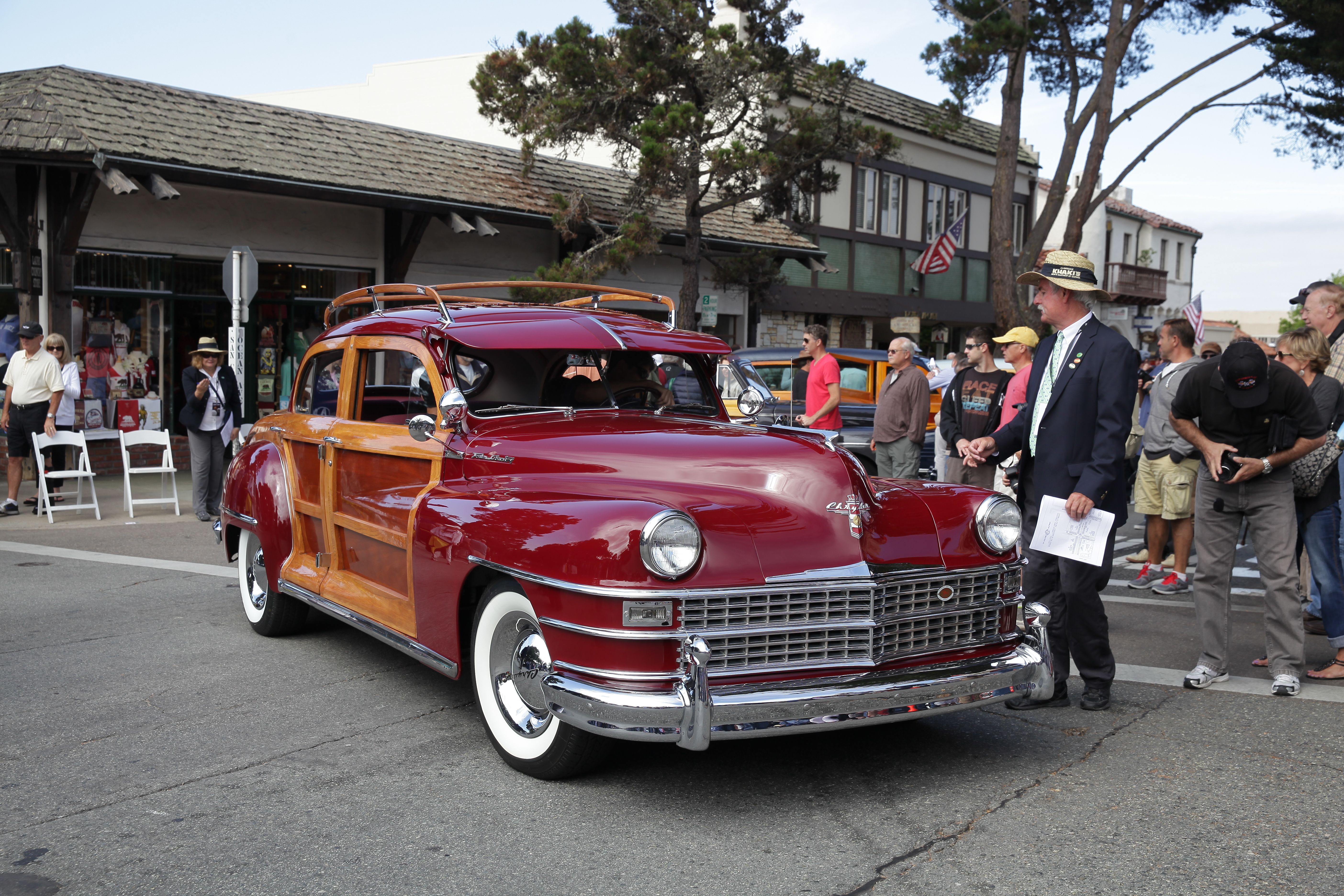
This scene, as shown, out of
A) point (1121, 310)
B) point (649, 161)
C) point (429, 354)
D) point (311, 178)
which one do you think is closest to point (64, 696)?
point (429, 354)

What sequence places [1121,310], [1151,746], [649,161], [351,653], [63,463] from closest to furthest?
[1151,746] → [351,653] → [63,463] → [649,161] → [1121,310]

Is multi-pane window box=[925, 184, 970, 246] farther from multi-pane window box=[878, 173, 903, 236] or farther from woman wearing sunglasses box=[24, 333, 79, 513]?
woman wearing sunglasses box=[24, 333, 79, 513]

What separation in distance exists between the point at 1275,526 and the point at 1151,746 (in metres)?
1.58

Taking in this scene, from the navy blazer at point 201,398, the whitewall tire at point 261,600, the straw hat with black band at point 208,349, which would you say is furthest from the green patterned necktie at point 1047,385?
the straw hat with black band at point 208,349

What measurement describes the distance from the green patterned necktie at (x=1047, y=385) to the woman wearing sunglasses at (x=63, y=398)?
10224mm

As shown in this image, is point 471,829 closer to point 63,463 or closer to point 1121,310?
point 63,463

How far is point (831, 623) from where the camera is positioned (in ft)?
13.1

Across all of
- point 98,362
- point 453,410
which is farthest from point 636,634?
point 98,362

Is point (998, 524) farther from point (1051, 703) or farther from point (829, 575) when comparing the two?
point (1051, 703)

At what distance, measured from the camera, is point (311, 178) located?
14.6m

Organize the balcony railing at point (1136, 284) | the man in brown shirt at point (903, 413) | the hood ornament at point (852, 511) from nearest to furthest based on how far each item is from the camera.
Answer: the hood ornament at point (852, 511)
the man in brown shirt at point (903, 413)
the balcony railing at point (1136, 284)

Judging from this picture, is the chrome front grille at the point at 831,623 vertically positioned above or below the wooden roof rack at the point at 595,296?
below

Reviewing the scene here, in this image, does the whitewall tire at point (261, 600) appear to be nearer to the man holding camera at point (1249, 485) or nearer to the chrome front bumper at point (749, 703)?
the chrome front bumper at point (749, 703)

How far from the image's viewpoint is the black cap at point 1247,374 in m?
5.47
